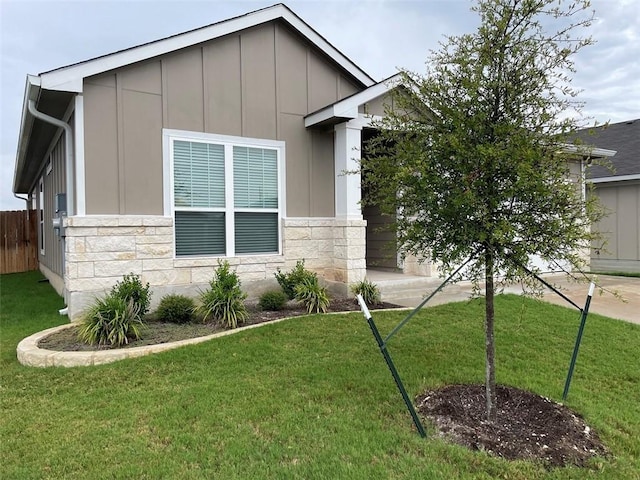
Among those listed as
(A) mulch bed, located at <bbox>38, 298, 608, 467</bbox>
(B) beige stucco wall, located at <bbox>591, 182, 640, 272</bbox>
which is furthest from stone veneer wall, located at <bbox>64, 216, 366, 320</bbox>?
(B) beige stucco wall, located at <bbox>591, 182, 640, 272</bbox>

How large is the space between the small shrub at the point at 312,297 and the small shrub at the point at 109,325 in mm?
2433

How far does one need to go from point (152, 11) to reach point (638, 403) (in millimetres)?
10787

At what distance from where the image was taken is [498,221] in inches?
117

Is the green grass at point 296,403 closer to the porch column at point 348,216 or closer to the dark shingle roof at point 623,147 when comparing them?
the porch column at point 348,216

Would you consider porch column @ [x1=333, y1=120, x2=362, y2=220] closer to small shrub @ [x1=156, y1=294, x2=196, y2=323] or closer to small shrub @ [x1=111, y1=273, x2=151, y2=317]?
small shrub @ [x1=156, y1=294, x2=196, y2=323]

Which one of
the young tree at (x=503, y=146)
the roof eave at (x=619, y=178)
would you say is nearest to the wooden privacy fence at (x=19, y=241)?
the young tree at (x=503, y=146)

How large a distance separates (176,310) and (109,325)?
111 cm

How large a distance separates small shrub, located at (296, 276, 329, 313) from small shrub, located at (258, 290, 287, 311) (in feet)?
0.86

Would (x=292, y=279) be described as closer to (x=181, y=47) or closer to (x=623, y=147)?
(x=181, y=47)

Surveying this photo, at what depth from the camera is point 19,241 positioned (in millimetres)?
15445

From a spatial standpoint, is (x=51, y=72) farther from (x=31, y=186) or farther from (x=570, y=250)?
(x=31, y=186)

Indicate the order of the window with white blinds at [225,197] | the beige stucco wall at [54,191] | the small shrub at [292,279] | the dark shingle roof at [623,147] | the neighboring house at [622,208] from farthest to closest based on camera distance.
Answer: the dark shingle roof at [623,147]
the neighboring house at [622,208]
the beige stucco wall at [54,191]
the small shrub at [292,279]
the window with white blinds at [225,197]

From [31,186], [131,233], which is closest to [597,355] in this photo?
[131,233]

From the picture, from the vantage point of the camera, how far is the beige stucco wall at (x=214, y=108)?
6.34m
